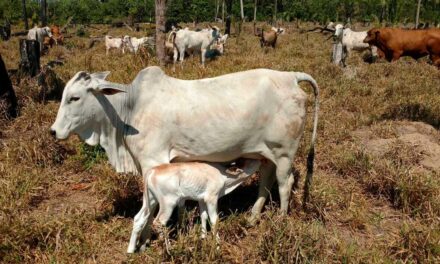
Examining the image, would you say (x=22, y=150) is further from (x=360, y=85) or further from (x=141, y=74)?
(x=360, y=85)

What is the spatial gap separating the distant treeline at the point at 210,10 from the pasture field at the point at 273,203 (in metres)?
28.8

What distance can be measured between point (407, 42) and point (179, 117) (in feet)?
34.2

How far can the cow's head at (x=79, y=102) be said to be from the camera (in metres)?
3.49

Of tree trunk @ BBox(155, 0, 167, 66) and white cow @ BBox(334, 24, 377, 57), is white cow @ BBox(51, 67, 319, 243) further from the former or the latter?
white cow @ BBox(334, 24, 377, 57)

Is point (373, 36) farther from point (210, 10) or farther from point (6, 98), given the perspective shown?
point (210, 10)

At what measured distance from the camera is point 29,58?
901 centimetres

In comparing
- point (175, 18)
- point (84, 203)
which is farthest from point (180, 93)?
point (175, 18)

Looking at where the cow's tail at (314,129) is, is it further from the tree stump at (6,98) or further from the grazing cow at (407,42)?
the grazing cow at (407,42)

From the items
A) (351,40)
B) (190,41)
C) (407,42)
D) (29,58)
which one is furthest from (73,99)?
(351,40)

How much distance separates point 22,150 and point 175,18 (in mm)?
36296

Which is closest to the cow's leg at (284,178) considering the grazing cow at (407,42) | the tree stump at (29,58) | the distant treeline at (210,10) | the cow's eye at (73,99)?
the cow's eye at (73,99)

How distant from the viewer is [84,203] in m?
4.62

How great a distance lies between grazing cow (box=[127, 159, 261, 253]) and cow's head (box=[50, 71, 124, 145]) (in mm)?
743

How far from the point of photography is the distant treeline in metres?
34.0
